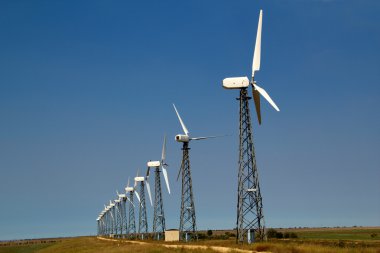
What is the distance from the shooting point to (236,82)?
6041cm

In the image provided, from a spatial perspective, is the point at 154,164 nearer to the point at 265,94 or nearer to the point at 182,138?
the point at 182,138

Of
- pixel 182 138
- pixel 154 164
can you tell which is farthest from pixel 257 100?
pixel 154 164

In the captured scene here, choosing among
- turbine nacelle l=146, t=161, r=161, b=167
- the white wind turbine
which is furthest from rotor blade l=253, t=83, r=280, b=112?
turbine nacelle l=146, t=161, r=161, b=167

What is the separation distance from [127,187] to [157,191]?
1784 inches

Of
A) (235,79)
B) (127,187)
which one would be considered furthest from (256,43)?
(127,187)

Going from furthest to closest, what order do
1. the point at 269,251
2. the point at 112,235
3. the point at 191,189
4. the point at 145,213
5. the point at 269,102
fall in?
the point at 112,235
the point at 145,213
the point at 191,189
the point at 269,102
the point at 269,251

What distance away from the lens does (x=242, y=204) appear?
192 ft

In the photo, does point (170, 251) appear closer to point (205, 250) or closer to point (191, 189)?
point (205, 250)

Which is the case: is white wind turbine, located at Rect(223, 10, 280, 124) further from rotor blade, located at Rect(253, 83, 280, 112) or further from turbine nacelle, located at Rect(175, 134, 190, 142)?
turbine nacelle, located at Rect(175, 134, 190, 142)

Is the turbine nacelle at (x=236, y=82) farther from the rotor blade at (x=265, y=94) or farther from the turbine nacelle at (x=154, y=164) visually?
the turbine nacelle at (x=154, y=164)

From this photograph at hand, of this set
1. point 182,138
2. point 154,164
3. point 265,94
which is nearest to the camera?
point 265,94

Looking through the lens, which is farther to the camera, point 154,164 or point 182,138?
point 154,164

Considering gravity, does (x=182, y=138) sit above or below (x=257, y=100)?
below

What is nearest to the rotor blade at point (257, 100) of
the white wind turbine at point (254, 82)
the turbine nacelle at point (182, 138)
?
the white wind turbine at point (254, 82)
